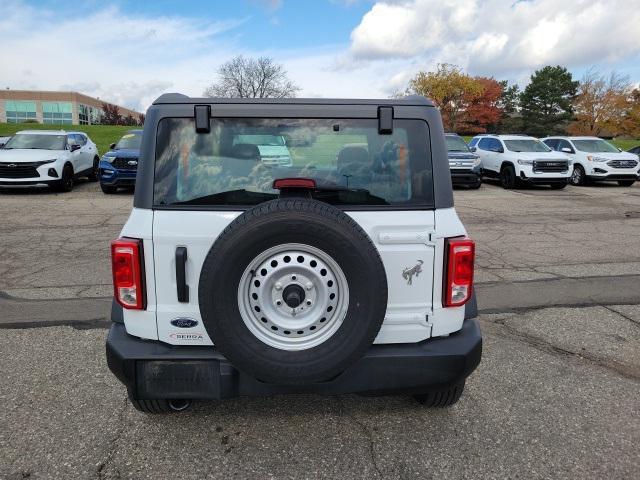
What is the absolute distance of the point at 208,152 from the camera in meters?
2.59

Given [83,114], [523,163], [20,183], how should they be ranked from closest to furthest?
[20,183], [523,163], [83,114]

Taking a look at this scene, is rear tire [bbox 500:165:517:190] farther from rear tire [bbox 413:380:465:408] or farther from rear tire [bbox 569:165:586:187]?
rear tire [bbox 413:380:465:408]

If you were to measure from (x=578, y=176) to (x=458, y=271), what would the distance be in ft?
59.0

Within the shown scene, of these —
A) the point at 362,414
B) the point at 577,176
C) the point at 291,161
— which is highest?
the point at 291,161

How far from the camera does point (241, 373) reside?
2.49 m

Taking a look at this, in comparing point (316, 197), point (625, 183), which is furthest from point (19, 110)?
point (316, 197)

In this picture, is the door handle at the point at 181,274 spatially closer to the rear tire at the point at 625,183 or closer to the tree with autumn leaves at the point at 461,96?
the rear tire at the point at 625,183

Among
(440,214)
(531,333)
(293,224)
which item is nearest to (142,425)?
(293,224)

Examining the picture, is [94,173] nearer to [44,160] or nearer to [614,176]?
[44,160]

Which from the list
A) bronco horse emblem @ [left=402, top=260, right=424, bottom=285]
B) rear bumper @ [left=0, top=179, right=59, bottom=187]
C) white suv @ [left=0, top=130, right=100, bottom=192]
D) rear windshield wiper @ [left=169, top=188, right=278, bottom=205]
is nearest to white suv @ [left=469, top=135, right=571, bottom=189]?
Result: white suv @ [left=0, top=130, right=100, bottom=192]

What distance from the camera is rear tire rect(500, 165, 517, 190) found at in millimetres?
16594

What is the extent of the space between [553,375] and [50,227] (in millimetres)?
8913

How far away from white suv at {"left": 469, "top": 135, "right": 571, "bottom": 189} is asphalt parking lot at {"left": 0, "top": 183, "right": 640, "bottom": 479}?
11154mm

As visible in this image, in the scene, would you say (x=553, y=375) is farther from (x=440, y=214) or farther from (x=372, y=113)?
(x=372, y=113)
